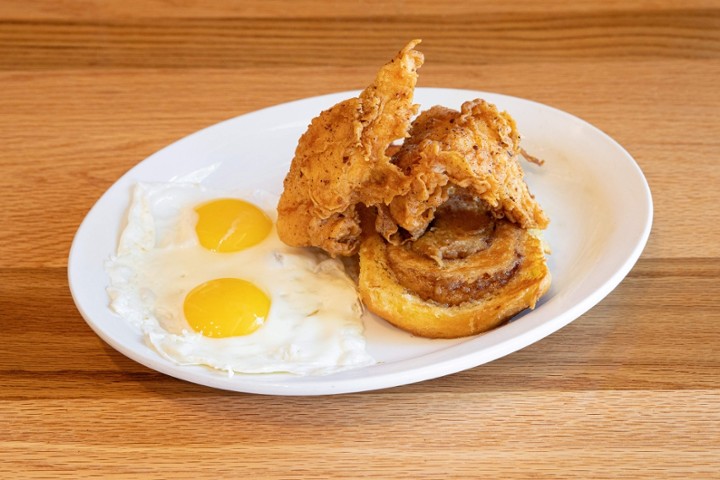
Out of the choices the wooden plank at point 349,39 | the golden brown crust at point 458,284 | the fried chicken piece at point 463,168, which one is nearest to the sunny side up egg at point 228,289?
the golden brown crust at point 458,284

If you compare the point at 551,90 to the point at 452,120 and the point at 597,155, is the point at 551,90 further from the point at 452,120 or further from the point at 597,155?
the point at 452,120

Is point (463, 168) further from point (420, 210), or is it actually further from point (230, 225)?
point (230, 225)

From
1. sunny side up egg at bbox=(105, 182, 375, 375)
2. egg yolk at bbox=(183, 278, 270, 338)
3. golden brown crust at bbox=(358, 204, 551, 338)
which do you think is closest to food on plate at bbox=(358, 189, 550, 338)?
golden brown crust at bbox=(358, 204, 551, 338)

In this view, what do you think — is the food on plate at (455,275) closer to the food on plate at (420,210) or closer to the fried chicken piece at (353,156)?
the food on plate at (420,210)

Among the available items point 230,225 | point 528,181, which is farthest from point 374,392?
point 528,181

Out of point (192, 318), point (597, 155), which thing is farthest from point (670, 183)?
point (192, 318)

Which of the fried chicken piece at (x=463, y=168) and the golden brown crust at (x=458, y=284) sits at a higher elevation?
the fried chicken piece at (x=463, y=168)
